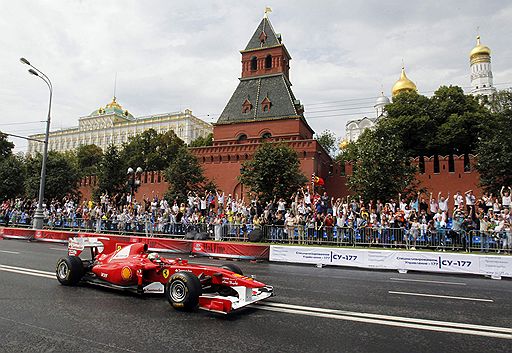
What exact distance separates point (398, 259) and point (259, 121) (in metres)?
30.1

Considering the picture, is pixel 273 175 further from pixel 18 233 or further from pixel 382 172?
pixel 18 233

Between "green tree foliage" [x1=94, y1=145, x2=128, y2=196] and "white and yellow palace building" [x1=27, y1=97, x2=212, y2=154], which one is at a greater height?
"white and yellow palace building" [x1=27, y1=97, x2=212, y2=154]

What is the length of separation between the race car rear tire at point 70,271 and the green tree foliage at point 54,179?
41114 mm

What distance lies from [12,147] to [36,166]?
22883mm

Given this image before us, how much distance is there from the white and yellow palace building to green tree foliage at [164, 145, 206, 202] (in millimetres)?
76979

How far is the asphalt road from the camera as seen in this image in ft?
16.6

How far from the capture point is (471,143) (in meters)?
40.4

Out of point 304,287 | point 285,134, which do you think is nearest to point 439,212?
point 304,287

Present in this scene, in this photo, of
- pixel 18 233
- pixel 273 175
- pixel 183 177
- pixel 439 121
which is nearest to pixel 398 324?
pixel 273 175

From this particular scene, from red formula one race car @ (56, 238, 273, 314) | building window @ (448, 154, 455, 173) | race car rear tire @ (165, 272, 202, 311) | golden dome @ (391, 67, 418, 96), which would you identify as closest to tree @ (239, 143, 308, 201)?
building window @ (448, 154, 455, 173)

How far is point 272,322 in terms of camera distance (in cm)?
616

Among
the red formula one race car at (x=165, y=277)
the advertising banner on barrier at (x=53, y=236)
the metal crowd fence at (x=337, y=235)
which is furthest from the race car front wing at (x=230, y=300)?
the advertising banner on barrier at (x=53, y=236)

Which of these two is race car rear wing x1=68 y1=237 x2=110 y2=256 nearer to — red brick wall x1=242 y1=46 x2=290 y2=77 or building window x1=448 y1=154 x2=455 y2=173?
building window x1=448 y1=154 x2=455 y2=173

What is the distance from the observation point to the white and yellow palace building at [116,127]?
11606cm
